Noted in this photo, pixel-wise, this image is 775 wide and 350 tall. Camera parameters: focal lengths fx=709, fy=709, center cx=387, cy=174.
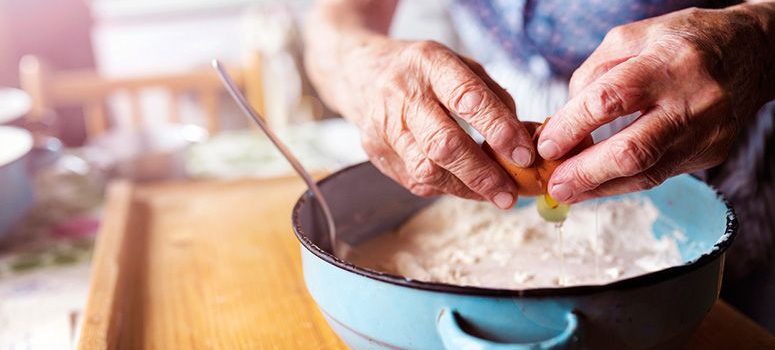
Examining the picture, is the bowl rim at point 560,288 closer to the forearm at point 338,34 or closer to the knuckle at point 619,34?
the knuckle at point 619,34

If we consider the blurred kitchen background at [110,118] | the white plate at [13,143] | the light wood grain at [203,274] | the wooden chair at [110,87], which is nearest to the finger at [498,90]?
the light wood grain at [203,274]

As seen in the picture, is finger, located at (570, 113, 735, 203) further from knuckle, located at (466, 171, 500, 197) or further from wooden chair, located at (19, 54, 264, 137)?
wooden chair, located at (19, 54, 264, 137)

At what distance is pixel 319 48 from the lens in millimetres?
812

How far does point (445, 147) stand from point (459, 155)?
1 cm

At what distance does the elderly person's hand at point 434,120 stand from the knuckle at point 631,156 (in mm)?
61

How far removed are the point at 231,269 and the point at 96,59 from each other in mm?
2391

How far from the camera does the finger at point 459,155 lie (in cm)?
50

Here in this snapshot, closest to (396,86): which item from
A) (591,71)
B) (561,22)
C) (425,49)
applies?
(425,49)

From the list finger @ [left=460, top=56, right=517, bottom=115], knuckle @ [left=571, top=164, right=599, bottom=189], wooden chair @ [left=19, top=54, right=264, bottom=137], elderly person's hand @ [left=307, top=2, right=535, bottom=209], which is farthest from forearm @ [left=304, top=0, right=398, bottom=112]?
wooden chair @ [left=19, top=54, right=264, bottom=137]

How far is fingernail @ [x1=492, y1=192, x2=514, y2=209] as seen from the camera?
0.52 meters

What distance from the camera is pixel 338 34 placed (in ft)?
2.54

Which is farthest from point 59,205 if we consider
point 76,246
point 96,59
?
point 96,59

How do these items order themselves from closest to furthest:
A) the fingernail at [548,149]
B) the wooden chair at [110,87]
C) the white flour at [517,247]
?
1. the fingernail at [548,149]
2. the white flour at [517,247]
3. the wooden chair at [110,87]

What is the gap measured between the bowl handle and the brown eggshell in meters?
0.14
